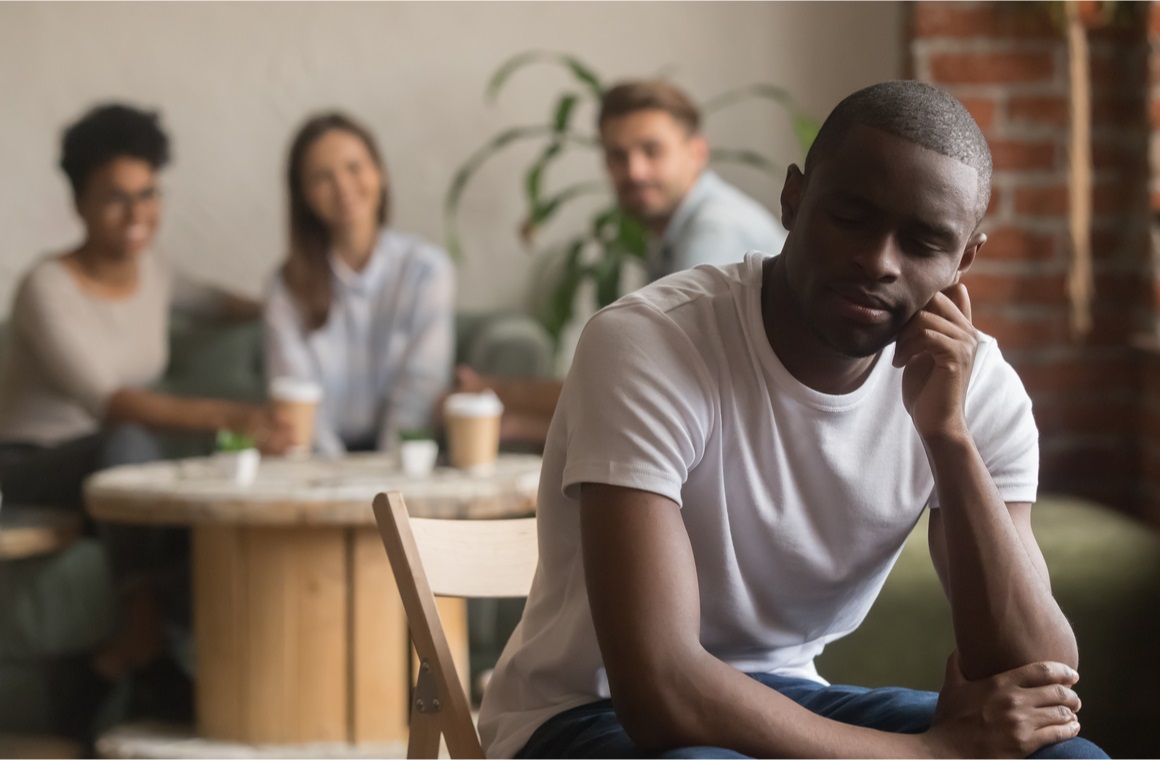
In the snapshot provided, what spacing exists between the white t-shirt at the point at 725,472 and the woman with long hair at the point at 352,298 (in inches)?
74.1

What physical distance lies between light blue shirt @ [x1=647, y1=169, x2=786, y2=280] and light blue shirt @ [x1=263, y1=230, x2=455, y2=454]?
58cm

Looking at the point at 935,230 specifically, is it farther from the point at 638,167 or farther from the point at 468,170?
the point at 468,170

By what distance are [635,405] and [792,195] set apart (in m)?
0.26

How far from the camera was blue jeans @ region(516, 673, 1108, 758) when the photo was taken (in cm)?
112

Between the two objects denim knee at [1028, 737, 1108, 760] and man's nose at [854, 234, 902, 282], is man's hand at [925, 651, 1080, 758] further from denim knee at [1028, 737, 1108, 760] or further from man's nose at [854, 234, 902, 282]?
man's nose at [854, 234, 902, 282]

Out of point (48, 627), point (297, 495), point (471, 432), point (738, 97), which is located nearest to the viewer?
point (297, 495)

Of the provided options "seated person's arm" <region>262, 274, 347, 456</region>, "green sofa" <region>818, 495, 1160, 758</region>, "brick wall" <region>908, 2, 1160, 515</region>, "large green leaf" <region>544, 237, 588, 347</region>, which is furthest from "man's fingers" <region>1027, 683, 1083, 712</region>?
"large green leaf" <region>544, 237, 588, 347</region>

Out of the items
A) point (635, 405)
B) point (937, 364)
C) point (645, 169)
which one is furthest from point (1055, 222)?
point (635, 405)

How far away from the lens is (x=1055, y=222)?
117 inches

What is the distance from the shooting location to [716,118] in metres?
3.76

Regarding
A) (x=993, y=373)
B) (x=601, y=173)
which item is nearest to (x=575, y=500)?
(x=993, y=373)

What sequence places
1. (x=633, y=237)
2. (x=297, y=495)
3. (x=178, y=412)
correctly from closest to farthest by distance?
(x=297, y=495)
(x=178, y=412)
(x=633, y=237)

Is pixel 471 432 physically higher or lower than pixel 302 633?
higher

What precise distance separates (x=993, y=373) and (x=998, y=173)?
1.78 m
